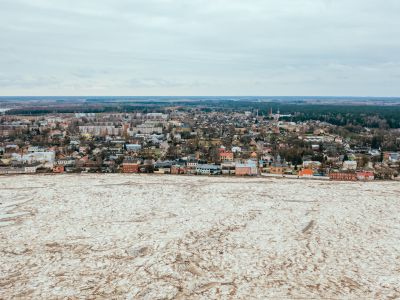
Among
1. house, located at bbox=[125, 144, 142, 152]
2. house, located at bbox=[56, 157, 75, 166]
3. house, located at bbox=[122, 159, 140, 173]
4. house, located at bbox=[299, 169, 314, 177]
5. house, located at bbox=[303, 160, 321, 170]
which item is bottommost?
house, located at bbox=[125, 144, 142, 152]

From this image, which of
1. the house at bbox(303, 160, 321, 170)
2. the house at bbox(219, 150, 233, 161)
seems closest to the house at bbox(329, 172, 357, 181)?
the house at bbox(303, 160, 321, 170)

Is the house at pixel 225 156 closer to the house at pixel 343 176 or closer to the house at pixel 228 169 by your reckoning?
the house at pixel 228 169

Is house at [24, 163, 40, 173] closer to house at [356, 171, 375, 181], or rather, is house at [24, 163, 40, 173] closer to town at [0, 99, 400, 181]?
town at [0, 99, 400, 181]

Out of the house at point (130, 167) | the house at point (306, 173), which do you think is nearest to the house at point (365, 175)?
the house at point (306, 173)

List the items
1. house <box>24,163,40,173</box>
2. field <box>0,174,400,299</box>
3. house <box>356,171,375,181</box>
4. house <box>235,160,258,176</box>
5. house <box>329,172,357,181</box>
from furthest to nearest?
house <box>24,163,40,173</box> → house <box>235,160,258,176</box> → house <box>356,171,375,181</box> → house <box>329,172,357,181</box> → field <box>0,174,400,299</box>

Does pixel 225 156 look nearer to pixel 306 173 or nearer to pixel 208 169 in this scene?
pixel 208 169

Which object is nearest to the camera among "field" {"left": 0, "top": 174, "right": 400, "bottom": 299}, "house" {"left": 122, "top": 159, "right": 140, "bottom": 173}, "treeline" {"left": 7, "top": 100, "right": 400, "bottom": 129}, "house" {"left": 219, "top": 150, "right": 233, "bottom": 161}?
"field" {"left": 0, "top": 174, "right": 400, "bottom": 299}

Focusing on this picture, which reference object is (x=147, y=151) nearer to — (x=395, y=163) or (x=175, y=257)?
(x=395, y=163)

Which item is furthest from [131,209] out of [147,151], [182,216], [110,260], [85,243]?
[147,151]
